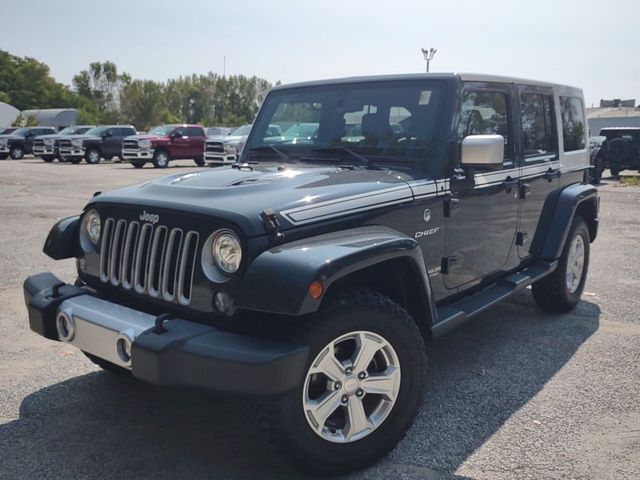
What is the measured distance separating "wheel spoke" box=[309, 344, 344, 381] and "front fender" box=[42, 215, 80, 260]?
1726mm

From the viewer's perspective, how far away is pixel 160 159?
25625 mm

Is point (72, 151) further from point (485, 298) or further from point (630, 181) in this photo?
point (485, 298)

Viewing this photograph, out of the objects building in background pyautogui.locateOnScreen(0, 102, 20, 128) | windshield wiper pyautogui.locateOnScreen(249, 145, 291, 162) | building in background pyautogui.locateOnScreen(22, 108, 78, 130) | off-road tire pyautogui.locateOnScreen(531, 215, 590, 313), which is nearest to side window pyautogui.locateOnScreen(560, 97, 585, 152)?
off-road tire pyautogui.locateOnScreen(531, 215, 590, 313)

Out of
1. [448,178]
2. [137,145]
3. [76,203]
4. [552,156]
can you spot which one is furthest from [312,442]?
[137,145]

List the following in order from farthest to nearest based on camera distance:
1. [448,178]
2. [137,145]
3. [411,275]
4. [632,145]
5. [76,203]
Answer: [137,145] → [632,145] → [76,203] → [448,178] → [411,275]

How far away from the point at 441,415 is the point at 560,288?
A: 2342mm

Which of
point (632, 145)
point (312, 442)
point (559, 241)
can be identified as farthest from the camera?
point (632, 145)

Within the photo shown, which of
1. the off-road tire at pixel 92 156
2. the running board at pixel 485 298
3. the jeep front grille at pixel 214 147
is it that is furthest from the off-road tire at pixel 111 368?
the off-road tire at pixel 92 156

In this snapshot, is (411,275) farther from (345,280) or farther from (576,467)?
(576,467)

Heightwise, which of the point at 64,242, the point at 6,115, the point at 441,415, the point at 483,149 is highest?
the point at 6,115

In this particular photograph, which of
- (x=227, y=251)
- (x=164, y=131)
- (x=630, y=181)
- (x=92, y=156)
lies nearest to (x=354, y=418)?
(x=227, y=251)

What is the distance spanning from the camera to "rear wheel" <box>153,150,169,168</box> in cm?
2538

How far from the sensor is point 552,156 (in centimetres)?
524

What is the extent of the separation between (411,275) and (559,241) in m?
2.25
